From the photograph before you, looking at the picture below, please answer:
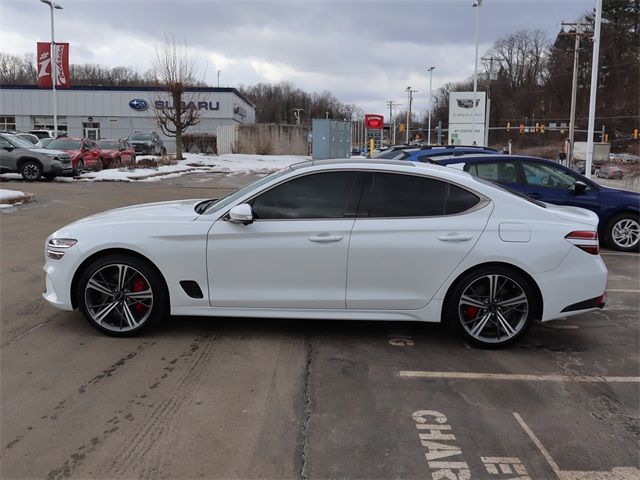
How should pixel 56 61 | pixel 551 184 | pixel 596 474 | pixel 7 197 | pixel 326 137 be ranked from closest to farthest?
pixel 596 474, pixel 551 184, pixel 7 197, pixel 326 137, pixel 56 61

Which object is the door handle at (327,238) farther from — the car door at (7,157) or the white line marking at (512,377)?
the car door at (7,157)

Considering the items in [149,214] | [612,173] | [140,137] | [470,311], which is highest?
[140,137]

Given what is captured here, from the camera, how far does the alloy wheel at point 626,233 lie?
9.75 meters

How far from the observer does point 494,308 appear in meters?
4.88

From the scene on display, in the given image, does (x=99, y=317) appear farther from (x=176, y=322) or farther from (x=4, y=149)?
(x=4, y=149)

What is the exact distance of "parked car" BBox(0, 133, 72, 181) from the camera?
67.8 feet

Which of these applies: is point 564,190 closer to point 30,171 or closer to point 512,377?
point 512,377

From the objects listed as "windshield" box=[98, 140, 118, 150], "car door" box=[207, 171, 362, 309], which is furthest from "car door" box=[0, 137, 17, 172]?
"car door" box=[207, 171, 362, 309]

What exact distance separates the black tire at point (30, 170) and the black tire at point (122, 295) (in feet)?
59.5

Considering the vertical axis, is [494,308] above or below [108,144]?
below

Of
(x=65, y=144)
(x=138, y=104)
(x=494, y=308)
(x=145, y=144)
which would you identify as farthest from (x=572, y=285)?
(x=138, y=104)

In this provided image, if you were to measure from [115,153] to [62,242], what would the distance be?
25.3 meters

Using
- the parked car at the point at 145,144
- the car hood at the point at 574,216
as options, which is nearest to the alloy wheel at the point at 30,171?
the parked car at the point at 145,144

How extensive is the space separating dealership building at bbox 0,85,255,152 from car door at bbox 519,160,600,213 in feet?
169
